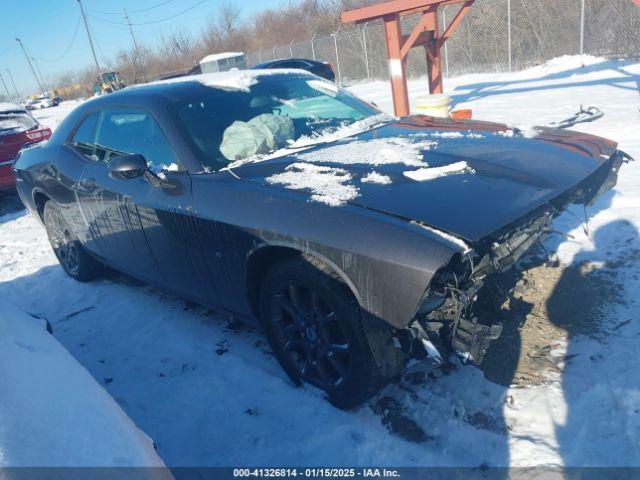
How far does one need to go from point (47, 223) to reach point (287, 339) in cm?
348

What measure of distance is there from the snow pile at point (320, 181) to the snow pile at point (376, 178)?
0.27ft

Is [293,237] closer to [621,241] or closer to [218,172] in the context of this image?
[218,172]

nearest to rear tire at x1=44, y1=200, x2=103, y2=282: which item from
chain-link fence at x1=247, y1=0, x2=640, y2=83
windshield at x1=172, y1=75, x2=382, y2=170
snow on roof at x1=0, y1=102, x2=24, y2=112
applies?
windshield at x1=172, y1=75, x2=382, y2=170

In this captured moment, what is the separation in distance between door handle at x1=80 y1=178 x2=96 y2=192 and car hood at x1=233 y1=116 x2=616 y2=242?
1.48 meters

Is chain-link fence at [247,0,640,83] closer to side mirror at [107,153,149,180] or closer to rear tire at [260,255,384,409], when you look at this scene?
side mirror at [107,153,149,180]

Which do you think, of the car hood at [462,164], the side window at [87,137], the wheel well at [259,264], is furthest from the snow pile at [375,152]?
the side window at [87,137]

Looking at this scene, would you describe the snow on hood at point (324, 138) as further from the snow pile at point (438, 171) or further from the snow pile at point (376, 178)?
the snow pile at point (438, 171)

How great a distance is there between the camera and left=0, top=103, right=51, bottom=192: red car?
8.15 metres

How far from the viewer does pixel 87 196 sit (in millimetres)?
3764

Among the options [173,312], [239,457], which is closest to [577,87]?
[173,312]

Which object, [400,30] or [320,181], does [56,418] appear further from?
[400,30]

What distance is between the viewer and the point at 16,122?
879 cm

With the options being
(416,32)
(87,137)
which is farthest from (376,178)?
(416,32)

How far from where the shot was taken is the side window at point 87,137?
12.7ft
